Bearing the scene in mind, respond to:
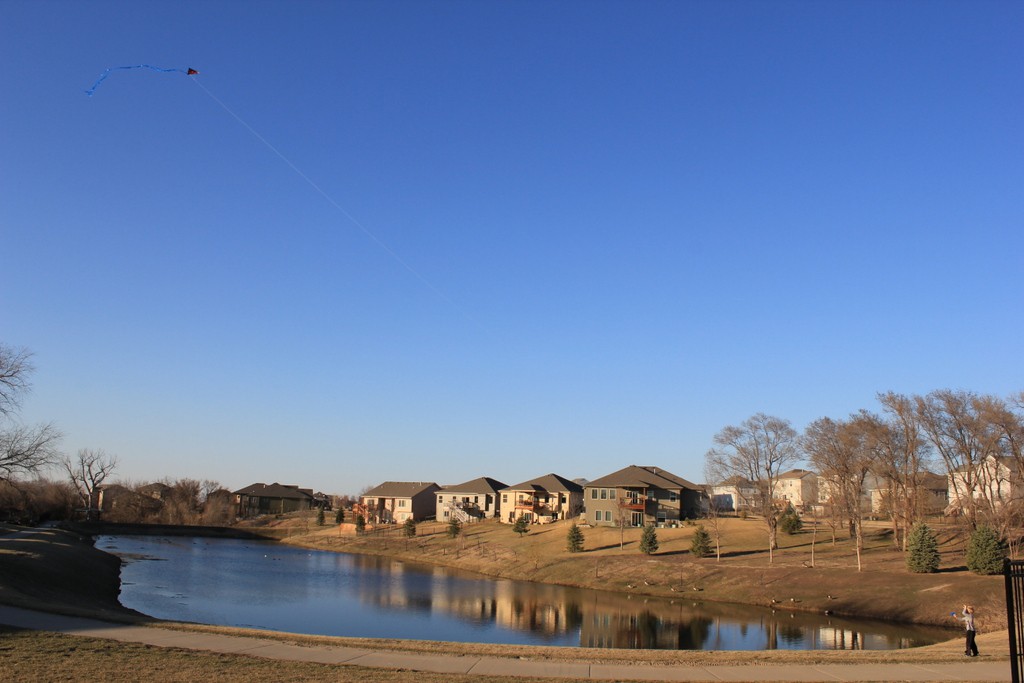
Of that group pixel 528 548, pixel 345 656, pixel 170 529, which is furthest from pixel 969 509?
pixel 170 529

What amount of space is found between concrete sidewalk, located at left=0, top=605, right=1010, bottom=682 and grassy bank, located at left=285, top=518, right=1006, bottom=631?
21.1 m

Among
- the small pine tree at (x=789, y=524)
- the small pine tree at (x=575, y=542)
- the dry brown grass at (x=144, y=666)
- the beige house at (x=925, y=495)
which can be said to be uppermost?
the beige house at (x=925, y=495)

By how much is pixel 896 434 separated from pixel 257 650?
64.9 meters

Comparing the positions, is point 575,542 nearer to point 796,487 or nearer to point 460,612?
point 460,612

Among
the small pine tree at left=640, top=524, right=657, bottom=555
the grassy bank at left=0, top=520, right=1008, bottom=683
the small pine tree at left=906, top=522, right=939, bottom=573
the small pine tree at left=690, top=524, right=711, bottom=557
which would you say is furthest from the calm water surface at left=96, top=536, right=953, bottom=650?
the small pine tree at left=690, top=524, right=711, bottom=557

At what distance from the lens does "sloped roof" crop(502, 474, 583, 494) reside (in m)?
113

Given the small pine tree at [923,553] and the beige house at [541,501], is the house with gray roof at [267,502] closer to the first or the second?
the beige house at [541,501]

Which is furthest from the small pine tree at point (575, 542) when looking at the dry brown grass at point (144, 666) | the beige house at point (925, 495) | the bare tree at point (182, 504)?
the bare tree at point (182, 504)

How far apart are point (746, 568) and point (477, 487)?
2695 inches

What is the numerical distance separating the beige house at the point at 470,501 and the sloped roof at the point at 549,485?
6.84 meters

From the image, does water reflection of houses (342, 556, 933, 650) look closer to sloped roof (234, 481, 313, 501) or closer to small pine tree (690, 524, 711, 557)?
small pine tree (690, 524, 711, 557)

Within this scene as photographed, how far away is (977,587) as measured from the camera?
46750 millimetres

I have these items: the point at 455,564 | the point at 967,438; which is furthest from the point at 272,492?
the point at 967,438

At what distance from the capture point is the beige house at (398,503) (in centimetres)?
12800
